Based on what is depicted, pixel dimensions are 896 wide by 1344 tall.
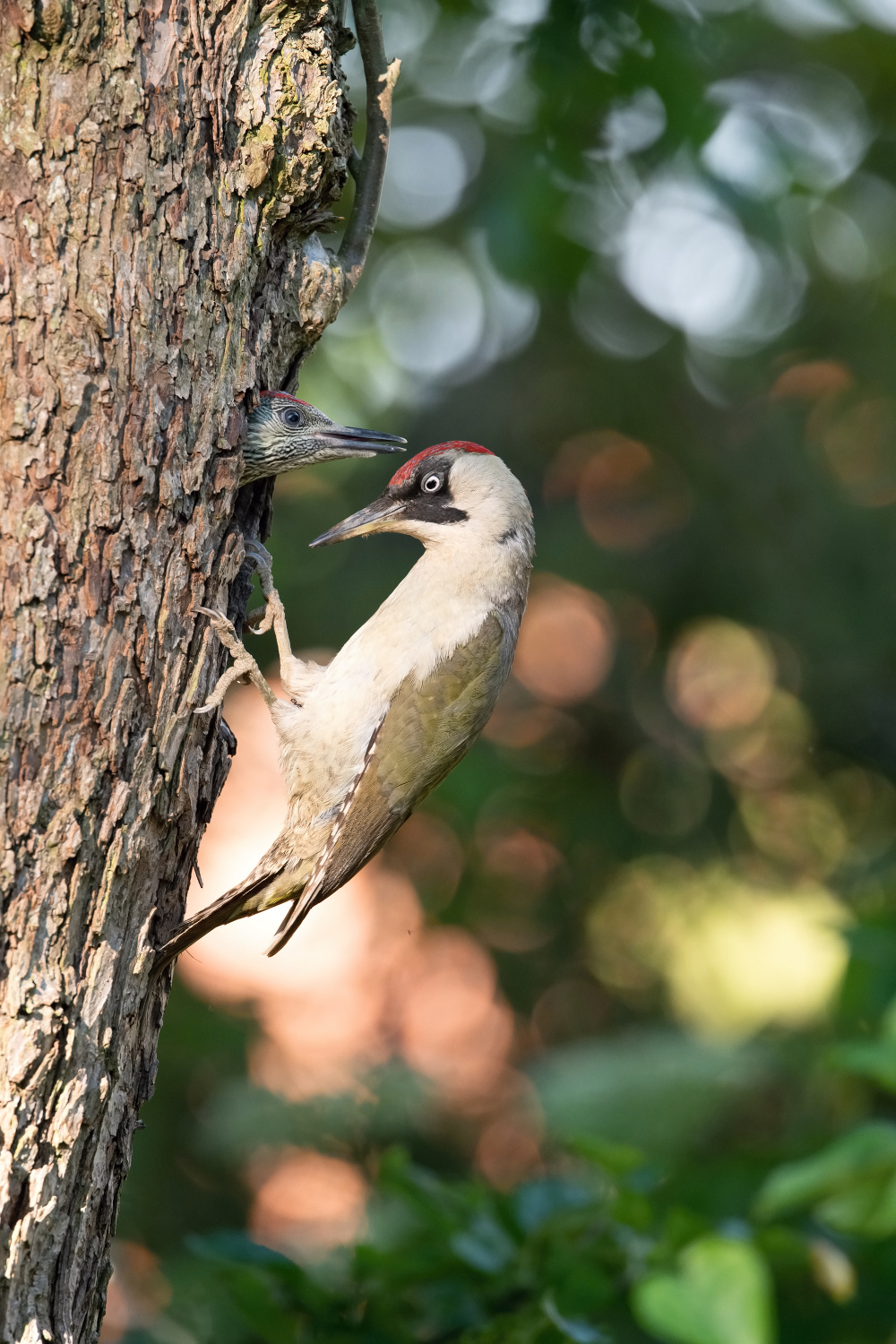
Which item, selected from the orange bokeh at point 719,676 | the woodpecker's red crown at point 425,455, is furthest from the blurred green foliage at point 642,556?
the woodpecker's red crown at point 425,455

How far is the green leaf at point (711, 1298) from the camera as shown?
212cm

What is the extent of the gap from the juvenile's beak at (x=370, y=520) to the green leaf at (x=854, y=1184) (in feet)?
5.90

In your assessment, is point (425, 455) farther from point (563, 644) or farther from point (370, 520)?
point (563, 644)

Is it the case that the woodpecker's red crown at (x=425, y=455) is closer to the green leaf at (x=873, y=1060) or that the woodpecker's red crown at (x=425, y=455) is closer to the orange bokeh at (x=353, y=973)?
the green leaf at (x=873, y=1060)

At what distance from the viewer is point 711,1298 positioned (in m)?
2.21

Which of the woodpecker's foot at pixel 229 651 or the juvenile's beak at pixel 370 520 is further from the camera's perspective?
the juvenile's beak at pixel 370 520

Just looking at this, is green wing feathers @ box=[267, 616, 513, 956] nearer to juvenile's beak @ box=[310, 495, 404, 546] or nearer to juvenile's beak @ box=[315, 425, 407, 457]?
juvenile's beak @ box=[310, 495, 404, 546]

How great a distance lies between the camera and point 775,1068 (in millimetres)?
4172

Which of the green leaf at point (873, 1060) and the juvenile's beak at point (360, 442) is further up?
the juvenile's beak at point (360, 442)

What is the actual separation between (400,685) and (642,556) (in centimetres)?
353

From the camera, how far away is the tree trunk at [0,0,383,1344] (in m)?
1.84

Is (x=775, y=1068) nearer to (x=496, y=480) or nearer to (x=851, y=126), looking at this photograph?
(x=496, y=480)

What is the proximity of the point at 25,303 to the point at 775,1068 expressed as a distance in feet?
11.4

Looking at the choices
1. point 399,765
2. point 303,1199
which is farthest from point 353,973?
point 399,765
